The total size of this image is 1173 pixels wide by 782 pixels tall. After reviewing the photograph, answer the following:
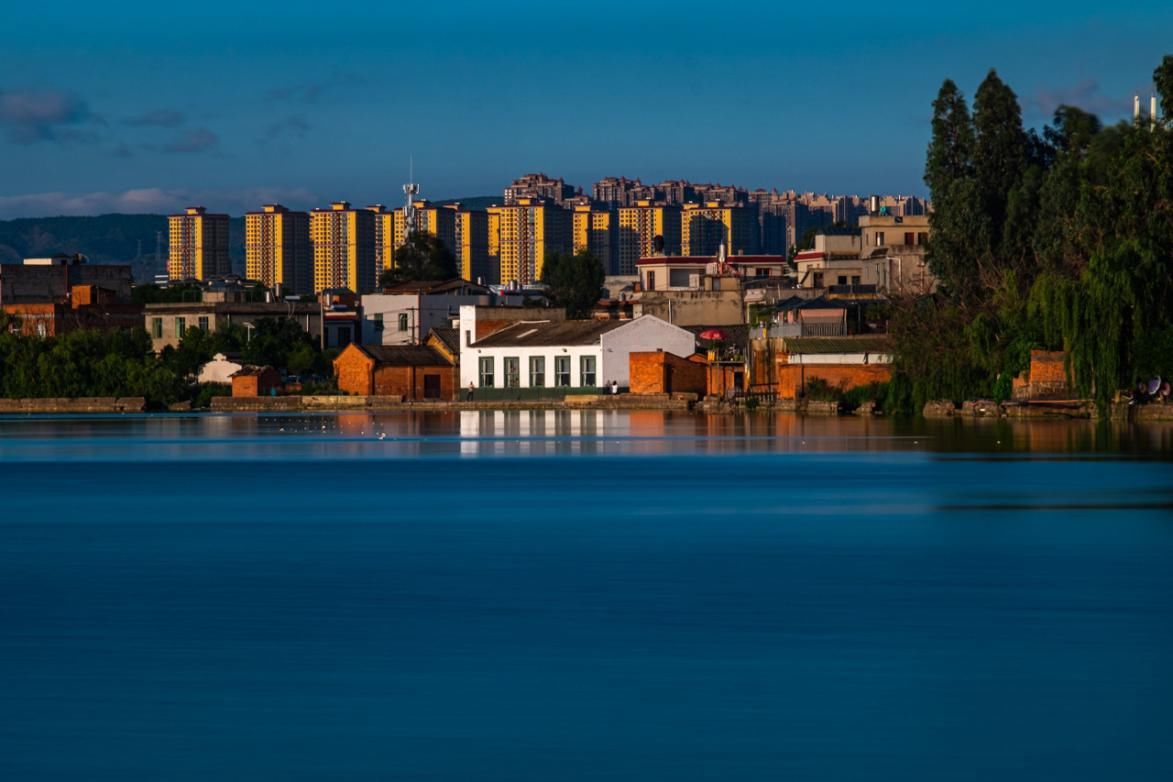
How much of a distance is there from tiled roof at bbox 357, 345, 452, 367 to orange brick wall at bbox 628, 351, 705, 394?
1077 cm

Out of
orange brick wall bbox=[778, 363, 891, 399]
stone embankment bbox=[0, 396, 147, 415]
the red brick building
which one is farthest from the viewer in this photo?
stone embankment bbox=[0, 396, 147, 415]

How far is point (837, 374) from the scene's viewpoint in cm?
7069

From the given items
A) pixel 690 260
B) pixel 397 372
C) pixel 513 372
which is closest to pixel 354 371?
pixel 397 372

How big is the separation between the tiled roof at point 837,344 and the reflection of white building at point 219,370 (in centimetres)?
2809

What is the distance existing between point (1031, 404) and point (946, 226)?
12.6 m

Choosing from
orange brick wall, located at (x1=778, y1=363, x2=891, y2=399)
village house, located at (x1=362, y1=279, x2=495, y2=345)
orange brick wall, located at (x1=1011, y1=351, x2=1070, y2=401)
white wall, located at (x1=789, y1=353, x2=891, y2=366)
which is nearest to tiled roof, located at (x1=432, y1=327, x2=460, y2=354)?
village house, located at (x1=362, y1=279, x2=495, y2=345)

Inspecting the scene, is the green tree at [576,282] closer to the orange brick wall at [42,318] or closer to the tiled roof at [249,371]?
the orange brick wall at [42,318]

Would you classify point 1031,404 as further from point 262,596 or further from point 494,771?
point 494,771

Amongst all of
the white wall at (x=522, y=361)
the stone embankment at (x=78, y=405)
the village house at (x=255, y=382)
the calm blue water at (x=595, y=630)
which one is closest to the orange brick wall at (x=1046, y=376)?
the calm blue water at (x=595, y=630)

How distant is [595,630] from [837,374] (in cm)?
5697

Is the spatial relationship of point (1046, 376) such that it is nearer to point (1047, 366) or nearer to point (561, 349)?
point (1047, 366)

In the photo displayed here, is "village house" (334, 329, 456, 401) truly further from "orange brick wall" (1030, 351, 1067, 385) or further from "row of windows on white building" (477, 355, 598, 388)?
"orange brick wall" (1030, 351, 1067, 385)

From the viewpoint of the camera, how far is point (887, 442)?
143 feet

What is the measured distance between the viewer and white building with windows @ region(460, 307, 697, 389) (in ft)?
272
